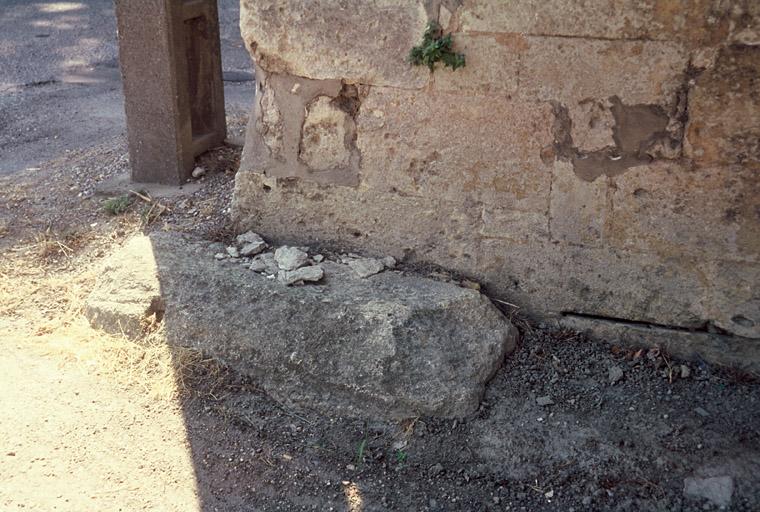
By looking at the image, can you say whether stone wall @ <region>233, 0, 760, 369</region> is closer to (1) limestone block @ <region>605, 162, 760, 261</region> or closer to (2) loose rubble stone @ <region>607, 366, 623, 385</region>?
(1) limestone block @ <region>605, 162, 760, 261</region>

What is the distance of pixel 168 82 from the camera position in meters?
5.03

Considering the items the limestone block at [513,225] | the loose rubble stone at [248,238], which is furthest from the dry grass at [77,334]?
the limestone block at [513,225]

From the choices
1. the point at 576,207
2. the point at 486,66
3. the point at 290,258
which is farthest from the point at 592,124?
the point at 290,258

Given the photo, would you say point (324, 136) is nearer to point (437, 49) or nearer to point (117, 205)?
point (437, 49)

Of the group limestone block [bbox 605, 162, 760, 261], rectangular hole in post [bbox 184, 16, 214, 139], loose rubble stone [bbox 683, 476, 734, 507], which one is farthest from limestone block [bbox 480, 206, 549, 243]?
rectangular hole in post [bbox 184, 16, 214, 139]

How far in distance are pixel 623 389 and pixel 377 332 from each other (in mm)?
1069

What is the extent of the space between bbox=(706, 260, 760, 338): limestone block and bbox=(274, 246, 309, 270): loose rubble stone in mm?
1812

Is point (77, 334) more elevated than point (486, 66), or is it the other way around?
point (486, 66)

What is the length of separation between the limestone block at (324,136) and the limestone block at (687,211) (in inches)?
49.9

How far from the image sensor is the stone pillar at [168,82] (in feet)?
16.2

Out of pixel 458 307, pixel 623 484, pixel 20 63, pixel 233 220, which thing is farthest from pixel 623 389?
pixel 20 63

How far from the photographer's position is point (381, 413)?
3.62 metres

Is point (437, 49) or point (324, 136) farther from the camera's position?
point (324, 136)

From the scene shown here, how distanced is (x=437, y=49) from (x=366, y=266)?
3.45 ft
